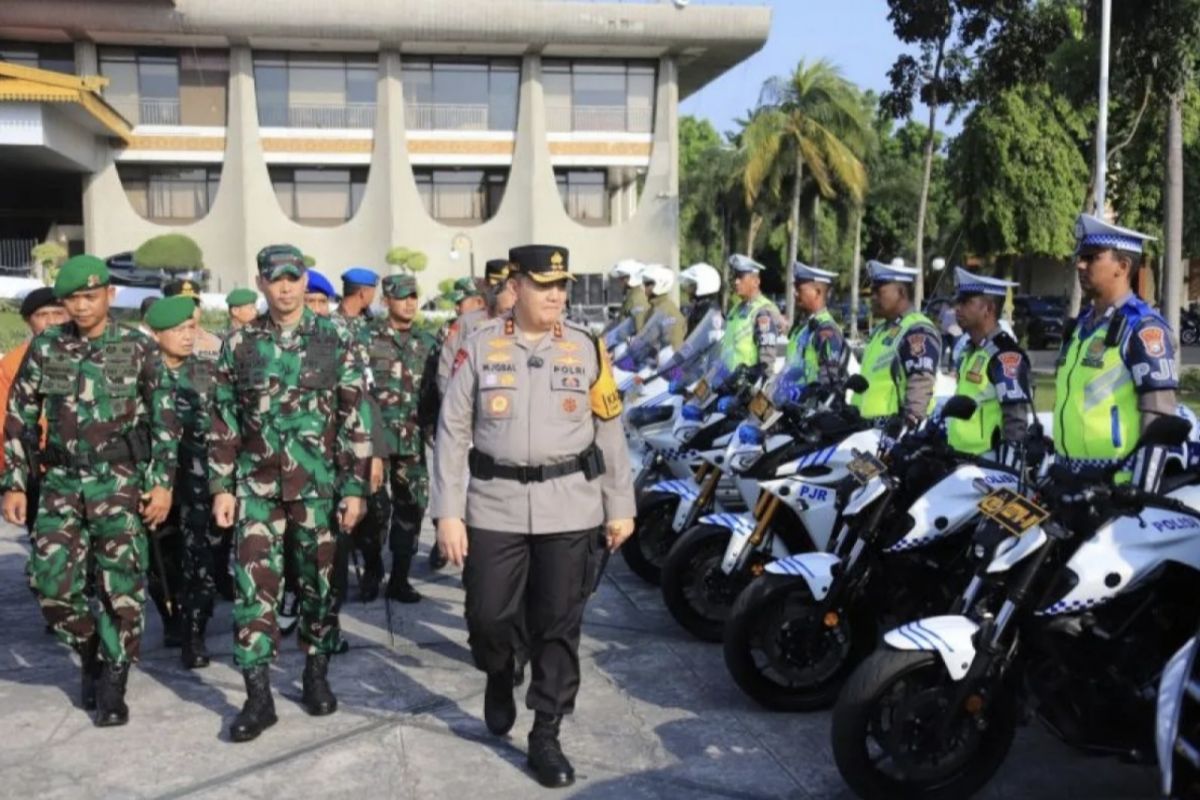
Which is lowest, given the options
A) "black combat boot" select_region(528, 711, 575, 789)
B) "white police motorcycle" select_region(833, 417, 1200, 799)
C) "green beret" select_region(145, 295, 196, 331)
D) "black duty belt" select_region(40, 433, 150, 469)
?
"black combat boot" select_region(528, 711, 575, 789)

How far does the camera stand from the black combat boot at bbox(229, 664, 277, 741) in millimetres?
4539

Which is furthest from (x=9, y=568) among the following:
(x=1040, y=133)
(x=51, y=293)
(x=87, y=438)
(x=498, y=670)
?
(x=1040, y=133)

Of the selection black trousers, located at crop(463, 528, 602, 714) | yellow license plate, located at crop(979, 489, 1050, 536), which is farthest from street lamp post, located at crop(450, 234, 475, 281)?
yellow license plate, located at crop(979, 489, 1050, 536)

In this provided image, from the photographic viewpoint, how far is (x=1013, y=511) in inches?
147

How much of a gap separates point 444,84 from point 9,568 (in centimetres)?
3236

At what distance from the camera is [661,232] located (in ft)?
127

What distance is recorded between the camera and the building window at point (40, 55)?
3547cm

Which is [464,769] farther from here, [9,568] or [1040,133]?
[1040,133]

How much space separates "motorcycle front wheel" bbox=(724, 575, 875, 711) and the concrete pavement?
107 millimetres

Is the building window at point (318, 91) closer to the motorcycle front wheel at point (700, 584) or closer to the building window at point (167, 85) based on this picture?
the building window at point (167, 85)

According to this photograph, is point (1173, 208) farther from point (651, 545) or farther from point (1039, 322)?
point (1039, 322)

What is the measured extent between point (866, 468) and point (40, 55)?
122ft

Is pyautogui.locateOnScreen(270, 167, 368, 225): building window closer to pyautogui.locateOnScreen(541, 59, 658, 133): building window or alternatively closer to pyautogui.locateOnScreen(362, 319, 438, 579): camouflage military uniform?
pyautogui.locateOnScreen(541, 59, 658, 133): building window

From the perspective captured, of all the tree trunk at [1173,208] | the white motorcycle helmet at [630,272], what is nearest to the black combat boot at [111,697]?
the white motorcycle helmet at [630,272]
